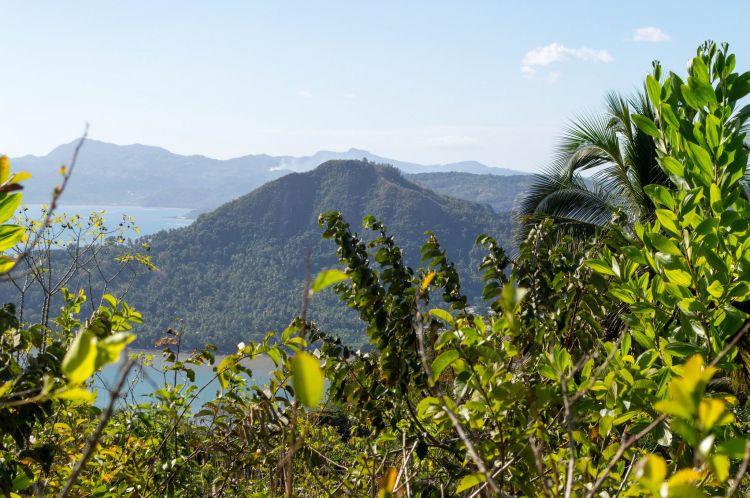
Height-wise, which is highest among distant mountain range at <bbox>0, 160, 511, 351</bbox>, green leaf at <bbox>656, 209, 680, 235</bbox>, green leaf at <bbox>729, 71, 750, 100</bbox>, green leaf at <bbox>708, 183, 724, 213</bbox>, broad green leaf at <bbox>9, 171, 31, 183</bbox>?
green leaf at <bbox>729, 71, 750, 100</bbox>

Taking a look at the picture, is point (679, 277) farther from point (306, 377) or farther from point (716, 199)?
point (306, 377)

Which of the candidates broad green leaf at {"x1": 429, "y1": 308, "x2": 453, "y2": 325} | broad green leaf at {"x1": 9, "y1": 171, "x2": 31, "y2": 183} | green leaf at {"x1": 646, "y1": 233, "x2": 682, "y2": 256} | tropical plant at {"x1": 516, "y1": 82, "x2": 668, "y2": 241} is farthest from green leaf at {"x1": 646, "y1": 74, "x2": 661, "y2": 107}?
tropical plant at {"x1": 516, "y1": 82, "x2": 668, "y2": 241}

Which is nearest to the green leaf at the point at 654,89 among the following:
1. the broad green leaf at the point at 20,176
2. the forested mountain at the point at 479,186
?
the broad green leaf at the point at 20,176

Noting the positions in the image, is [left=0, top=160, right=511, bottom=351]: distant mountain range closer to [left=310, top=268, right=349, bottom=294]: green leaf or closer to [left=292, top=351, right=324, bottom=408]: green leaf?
[left=310, top=268, right=349, bottom=294]: green leaf

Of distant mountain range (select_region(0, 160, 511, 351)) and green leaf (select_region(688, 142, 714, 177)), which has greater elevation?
green leaf (select_region(688, 142, 714, 177))

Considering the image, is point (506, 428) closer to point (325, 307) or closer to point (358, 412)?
point (358, 412)

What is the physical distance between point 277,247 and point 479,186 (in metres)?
83.6

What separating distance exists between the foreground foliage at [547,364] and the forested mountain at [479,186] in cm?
15473

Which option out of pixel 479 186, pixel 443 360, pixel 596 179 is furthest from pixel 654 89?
pixel 479 186

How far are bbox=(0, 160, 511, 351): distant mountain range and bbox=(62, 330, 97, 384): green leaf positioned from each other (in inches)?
2584

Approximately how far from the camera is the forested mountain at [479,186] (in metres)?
162

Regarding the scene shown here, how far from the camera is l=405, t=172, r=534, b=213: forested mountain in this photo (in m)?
162

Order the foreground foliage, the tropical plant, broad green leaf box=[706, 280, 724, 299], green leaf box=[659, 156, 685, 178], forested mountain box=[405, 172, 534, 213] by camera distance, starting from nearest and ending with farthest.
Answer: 1. the foreground foliage
2. broad green leaf box=[706, 280, 724, 299]
3. green leaf box=[659, 156, 685, 178]
4. the tropical plant
5. forested mountain box=[405, 172, 534, 213]

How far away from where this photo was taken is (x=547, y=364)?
145cm
